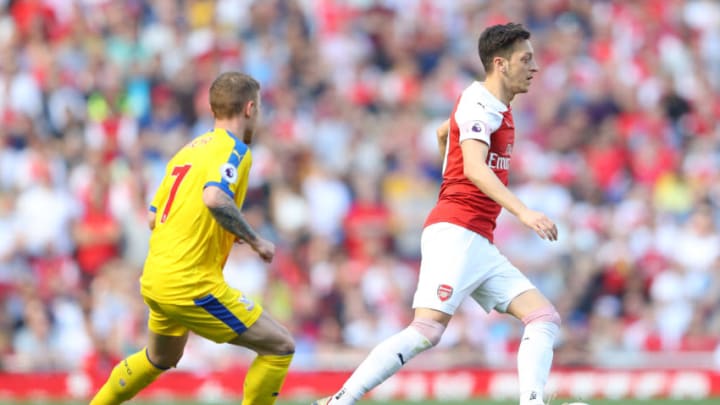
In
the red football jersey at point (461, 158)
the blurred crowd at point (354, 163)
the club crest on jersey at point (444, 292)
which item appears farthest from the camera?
the blurred crowd at point (354, 163)

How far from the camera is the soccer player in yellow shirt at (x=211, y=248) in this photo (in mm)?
7691

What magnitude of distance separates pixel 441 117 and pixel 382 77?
915 millimetres

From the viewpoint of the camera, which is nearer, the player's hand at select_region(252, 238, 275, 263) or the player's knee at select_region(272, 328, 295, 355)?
the player's hand at select_region(252, 238, 275, 263)

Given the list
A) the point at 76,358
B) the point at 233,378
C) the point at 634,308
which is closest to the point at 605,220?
the point at 634,308

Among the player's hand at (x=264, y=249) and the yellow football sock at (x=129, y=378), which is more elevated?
the player's hand at (x=264, y=249)

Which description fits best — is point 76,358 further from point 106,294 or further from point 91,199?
point 91,199

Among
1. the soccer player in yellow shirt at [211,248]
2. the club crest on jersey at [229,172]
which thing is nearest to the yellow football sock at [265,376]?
the soccer player in yellow shirt at [211,248]

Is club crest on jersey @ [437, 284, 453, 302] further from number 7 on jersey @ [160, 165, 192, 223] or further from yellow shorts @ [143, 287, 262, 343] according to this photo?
number 7 on jersey @ [160, 165, 192, 223]

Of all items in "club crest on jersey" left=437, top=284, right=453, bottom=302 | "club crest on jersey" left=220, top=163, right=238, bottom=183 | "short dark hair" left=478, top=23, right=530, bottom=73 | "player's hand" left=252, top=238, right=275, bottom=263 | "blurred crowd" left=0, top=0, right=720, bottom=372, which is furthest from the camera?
Answer: "blurred crowd" left=0, top=0, right=720, bottom=372

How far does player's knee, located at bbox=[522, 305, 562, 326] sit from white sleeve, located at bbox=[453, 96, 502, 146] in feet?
3.31

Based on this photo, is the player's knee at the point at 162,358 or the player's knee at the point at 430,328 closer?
the player's knee at the point at 430,328

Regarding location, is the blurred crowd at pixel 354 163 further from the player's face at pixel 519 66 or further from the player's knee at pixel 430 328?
the player's face at pixel 519 66

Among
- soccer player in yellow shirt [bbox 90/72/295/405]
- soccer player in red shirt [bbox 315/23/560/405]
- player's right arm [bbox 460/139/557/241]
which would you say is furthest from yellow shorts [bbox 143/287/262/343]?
player's right arm [bbox 460/139/557/241]

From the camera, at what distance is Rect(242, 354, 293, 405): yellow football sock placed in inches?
312
